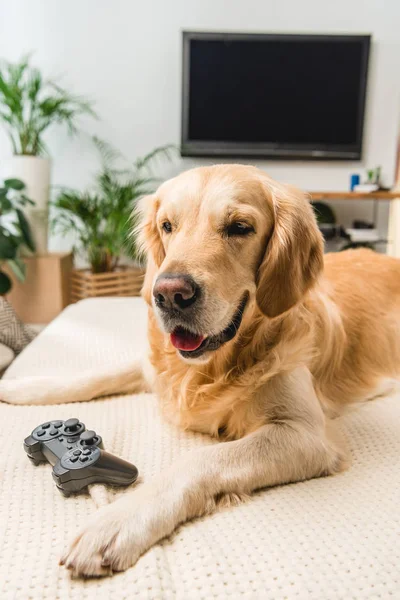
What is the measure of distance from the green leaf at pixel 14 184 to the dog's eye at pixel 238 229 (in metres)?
2.63

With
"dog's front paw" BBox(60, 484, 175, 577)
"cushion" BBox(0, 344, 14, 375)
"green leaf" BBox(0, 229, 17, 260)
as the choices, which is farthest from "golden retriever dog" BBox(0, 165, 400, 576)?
"green leaf" BBox(0, 229, 17, 260)

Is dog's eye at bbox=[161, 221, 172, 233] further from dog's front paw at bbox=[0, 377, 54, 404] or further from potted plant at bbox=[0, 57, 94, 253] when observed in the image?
potted plant at bbox=[0, 57, 94, 253]

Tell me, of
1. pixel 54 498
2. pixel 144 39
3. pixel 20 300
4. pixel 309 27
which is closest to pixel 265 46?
pixel 309 27

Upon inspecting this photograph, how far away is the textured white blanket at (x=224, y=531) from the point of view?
641 millimetres

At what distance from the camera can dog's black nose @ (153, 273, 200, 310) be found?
37.0 inches

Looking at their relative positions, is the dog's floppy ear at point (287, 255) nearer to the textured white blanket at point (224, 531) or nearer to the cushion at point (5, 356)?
the textured white blanket at point (224, 531)

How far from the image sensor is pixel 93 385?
133 cm

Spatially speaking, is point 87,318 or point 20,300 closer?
point 87,318

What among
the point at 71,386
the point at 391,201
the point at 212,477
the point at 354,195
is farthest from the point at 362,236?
the point at 212,477

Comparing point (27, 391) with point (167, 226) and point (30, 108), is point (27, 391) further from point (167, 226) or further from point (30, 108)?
point (30, 108)

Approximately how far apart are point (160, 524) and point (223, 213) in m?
0.65

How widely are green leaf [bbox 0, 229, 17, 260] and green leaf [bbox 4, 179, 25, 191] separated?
12.9 inches

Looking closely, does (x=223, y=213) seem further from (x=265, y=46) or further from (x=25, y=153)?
(x=265, y=46)

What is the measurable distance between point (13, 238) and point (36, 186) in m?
0.46
